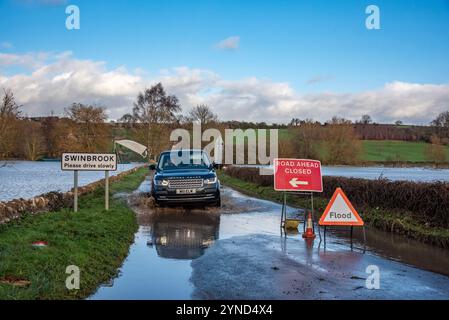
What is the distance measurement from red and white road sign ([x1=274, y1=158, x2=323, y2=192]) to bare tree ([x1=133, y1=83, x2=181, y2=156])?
60.4m

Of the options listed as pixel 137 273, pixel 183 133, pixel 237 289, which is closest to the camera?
pixel 237 289

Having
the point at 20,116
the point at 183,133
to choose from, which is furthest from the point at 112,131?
the point at 20,116

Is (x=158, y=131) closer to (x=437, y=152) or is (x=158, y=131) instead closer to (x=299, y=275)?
(x=437, y=152)

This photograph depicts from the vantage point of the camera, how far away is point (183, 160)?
17.8m

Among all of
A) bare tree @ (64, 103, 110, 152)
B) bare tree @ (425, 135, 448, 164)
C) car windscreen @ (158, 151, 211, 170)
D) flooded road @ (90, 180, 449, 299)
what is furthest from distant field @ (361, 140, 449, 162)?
flooded road @ (90, 180, 449, 299)

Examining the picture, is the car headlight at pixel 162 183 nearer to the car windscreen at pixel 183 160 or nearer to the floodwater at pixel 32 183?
the car windscreen at pixel 183 160

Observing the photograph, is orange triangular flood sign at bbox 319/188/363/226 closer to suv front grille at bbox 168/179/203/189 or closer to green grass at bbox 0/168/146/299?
green grass at bbox 0/168/146/299

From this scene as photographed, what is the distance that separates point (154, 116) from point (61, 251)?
70180mm

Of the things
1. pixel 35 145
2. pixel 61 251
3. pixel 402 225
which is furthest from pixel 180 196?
pixel 35 145

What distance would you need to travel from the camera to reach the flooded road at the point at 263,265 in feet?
20.9

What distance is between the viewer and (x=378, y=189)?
1557cm

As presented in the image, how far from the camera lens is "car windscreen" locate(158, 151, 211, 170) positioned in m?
17.3
